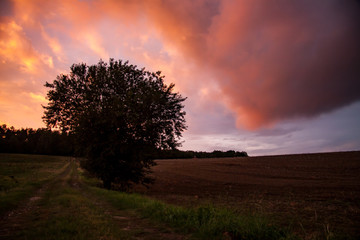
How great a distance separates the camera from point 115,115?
18.0 metres

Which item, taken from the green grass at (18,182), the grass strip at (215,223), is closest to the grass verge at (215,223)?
the grass strip at (215,223)

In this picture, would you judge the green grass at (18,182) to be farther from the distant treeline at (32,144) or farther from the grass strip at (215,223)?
the distant treeline at (32,144)

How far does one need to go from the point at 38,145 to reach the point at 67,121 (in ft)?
431

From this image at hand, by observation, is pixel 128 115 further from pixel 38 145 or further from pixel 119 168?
pixel 38 145

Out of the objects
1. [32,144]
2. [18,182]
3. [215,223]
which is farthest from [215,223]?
[32,144]

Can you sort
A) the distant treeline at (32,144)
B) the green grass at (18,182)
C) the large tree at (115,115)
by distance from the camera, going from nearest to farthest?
the green grass at (18,182), the large tree at (115,115), the distant treeline at (32,144)

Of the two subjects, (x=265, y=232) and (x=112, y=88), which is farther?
(x=112, y=88)

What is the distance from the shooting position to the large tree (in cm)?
1834

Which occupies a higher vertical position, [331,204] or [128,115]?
[128,115]

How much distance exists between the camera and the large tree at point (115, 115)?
60.2 ft

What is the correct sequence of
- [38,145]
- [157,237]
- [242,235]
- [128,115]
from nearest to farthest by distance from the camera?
[242,235] → [157,237] → [128,115] → [38,145]

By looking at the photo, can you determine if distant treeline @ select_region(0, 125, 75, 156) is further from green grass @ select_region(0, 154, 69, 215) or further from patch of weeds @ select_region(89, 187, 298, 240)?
patch of weeds @ select_region(89, 187, 298, 240)

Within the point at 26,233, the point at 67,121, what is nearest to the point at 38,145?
the point at 67,121

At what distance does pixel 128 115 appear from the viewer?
58.9 ft
